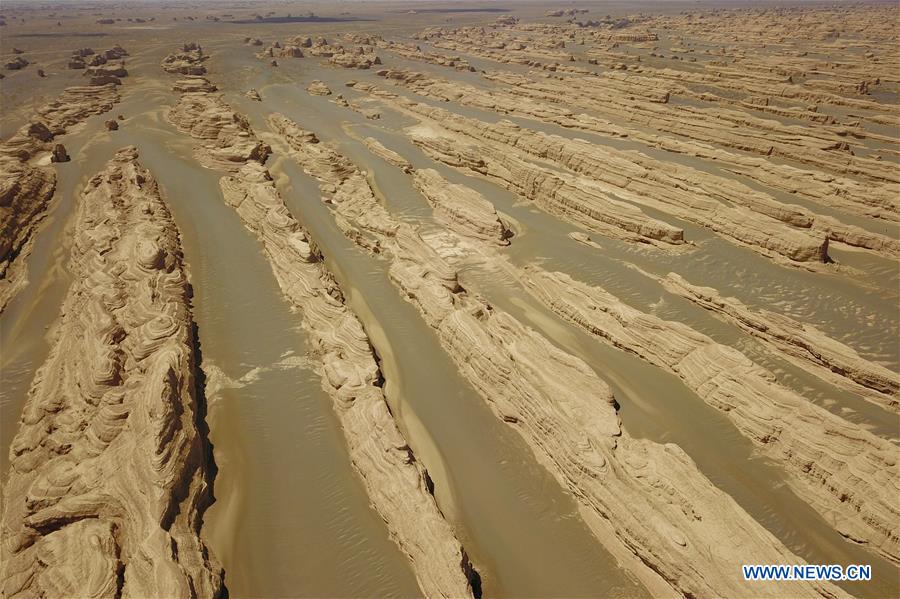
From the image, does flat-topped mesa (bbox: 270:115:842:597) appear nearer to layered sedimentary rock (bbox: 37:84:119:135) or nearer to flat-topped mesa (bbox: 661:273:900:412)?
flat-topped mesa (bbox: 661:273:900:412)

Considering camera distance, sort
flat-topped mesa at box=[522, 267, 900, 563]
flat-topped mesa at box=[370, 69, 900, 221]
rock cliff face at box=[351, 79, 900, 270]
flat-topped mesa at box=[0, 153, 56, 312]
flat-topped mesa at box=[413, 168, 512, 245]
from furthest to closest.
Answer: flat-topped mesa at box=[370, 69, 900, 221], flat-topped mesa at box=[413, 168, 512, 245], rock cliff face at box=[351, 79, 900, 270], flat-topped mesa at box=[0, 153, 56, 312], flat-topped mesa at box=[522, 267, 900, 563]

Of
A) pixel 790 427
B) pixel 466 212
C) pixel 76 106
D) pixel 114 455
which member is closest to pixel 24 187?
pixel 76 106

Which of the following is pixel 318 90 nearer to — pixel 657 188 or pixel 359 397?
pixel 657 188

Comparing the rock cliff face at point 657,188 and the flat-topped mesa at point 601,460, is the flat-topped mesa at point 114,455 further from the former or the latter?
the rock cliff face at point 657,188

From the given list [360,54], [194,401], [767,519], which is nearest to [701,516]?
[767,519]

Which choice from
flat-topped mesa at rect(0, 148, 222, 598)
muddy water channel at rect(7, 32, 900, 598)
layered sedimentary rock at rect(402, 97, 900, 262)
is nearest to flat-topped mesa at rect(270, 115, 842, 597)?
muddy water channel at rect(7, 32, 900, 598)

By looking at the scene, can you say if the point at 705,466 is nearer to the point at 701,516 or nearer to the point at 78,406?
the point at 701,516
